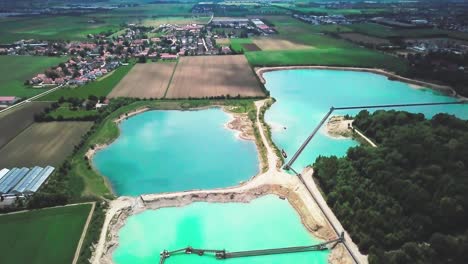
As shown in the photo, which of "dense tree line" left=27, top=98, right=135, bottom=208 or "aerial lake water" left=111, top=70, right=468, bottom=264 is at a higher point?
"dense tree line" left=27, top=98, right=135, bottom=208

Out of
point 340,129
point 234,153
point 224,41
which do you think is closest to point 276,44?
point 224,41

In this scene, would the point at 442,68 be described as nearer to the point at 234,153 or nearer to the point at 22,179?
the point at 234,153

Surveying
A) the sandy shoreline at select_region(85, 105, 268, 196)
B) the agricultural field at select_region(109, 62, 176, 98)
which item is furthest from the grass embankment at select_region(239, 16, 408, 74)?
the sandy shoreline at select_region(85, 105, 268, 196)

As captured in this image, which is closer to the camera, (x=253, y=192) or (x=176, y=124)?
(x=253, y=192)

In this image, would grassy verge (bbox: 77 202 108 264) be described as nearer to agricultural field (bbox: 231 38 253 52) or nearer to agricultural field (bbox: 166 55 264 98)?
agricultural field (bbox: 166 55 264 98)

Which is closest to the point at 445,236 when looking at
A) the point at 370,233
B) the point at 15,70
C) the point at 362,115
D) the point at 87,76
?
the point at 370,233

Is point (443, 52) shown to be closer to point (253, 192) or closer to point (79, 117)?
point (253, 192)

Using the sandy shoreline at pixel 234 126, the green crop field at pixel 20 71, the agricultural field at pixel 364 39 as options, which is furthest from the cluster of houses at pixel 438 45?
the green crop field at pixel 20 71
